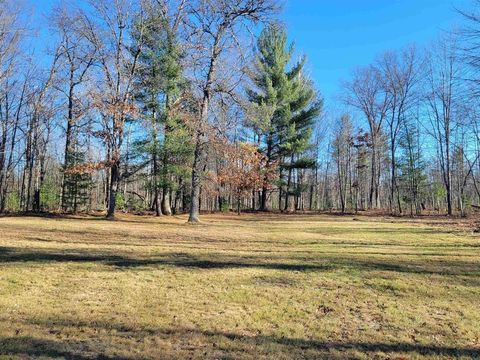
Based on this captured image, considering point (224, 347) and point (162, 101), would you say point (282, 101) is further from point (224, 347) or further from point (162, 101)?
point (224, 347)

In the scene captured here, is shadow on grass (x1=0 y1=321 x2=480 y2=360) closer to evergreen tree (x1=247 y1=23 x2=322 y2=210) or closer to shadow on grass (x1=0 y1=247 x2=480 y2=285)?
shadow on grass (x1=0 y1=247 x2=480 y2=285)

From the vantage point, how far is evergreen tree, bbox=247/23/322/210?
106ft

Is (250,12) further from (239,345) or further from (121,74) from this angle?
(239,345)

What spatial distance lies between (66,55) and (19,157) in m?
10.7

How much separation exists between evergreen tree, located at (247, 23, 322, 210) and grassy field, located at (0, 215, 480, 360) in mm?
22452

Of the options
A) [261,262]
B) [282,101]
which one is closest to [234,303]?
[261,262]

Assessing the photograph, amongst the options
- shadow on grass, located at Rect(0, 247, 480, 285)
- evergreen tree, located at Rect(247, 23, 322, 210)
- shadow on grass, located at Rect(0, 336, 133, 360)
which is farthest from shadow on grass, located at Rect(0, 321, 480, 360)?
evergreen tree, located at Rect(247, 23, 322, 210)

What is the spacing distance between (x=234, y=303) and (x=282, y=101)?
28.3 m

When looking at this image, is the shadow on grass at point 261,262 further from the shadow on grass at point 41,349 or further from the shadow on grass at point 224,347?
the shadow on grass at point 41,349

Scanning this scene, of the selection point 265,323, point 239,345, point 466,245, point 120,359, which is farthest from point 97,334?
point 466,245

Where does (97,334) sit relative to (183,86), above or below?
below

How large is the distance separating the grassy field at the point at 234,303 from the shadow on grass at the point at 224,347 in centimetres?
1

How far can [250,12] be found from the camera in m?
18.1

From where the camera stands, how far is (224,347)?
4.25 metres
